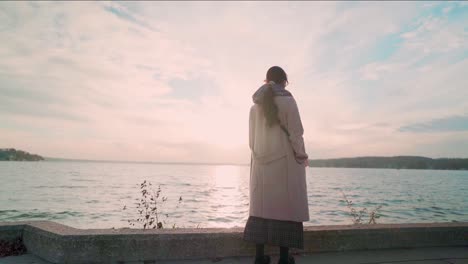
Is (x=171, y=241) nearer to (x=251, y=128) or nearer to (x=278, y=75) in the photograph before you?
(x=251, y=128)

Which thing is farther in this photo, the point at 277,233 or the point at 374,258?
the point at 374,258

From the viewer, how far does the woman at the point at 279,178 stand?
3.80 m

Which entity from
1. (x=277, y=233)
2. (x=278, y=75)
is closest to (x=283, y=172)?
(x=277, y=233)

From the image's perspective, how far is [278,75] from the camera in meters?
4.08

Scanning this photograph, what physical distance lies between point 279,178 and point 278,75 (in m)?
1.25

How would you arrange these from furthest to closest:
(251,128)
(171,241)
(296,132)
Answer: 1. (251,128)
2. (171,241)
3. (296,132)

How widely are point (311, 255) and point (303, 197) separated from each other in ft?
3.58

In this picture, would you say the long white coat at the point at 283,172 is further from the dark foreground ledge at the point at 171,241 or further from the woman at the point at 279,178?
the dark foreground ledge at the point at 171,241

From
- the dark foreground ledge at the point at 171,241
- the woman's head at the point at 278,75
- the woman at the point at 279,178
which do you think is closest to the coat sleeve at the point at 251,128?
the woman at the point at 279,178

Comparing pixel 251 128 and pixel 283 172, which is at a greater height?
pixel 251 128

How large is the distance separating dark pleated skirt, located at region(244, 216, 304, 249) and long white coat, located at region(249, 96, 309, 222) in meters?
0.09

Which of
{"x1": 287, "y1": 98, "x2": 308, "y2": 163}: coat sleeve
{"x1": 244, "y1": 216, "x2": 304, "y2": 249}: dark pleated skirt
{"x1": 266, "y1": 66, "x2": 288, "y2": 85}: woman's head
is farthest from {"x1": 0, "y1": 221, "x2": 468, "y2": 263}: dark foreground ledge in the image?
{"x1": 266, "y1": 66, "x2": 288, "y2": 85}: woman's head

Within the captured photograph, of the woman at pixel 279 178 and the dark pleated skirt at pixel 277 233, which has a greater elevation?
the woman at pixel 279 178

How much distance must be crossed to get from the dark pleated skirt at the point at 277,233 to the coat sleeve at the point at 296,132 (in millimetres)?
762
